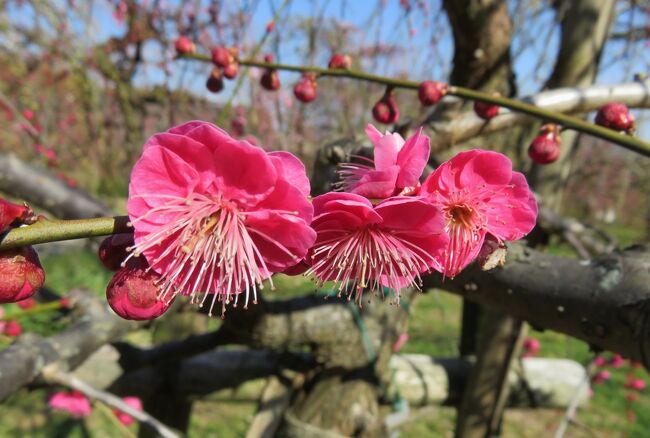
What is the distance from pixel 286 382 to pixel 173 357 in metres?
0.51

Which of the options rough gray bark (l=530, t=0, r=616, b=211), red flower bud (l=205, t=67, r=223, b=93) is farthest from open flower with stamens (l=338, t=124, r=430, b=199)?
rough gray bark (l=530, t=0, r=616, b=211)

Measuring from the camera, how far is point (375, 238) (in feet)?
2.59

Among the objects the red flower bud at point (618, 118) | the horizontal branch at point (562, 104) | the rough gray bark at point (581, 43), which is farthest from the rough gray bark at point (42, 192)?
the rough gray bark at point (581, 43)

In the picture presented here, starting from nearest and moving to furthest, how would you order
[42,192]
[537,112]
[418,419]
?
[537,112] → [42,192] → [418,419]

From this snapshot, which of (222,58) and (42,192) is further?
(42,192)

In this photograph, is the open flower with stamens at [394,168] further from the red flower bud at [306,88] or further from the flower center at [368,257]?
the red flower bud at [306,88]

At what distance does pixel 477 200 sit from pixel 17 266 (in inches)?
26.8

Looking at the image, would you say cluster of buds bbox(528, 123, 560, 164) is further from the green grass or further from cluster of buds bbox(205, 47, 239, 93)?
the green grass

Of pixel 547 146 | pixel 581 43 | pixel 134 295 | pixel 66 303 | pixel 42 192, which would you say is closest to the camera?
pixel 134 295

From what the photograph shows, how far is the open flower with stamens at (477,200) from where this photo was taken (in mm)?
731

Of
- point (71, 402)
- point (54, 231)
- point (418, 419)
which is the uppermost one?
point (54, 231)

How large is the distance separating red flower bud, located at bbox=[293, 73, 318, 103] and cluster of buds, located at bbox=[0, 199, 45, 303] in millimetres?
930

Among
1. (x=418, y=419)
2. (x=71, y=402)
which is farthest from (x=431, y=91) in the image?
(x=418, y=419)

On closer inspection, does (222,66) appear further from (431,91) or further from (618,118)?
(618,118)
